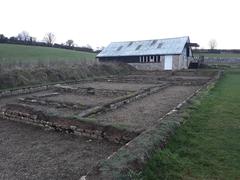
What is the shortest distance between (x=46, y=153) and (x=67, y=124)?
6.20 ft

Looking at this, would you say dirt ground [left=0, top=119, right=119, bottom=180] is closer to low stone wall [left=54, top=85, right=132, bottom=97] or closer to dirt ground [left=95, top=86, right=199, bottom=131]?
dirt ground [left=95, top=86, right=199, bottom=131]

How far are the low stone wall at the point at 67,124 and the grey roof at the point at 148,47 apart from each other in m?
28.0

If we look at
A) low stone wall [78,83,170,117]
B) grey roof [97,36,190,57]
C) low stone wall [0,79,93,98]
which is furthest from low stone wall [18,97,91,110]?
grey roof [97,36,190,57]

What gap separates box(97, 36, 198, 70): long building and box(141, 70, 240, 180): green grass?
26545mm

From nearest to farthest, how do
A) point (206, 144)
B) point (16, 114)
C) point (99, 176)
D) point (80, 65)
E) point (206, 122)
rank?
point (99, 176) < point (206, 144) < point (206, 122) < point (16, 114) < point (80, 65)

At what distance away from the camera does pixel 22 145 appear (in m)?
7.79

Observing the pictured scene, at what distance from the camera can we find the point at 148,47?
39875 millimetres

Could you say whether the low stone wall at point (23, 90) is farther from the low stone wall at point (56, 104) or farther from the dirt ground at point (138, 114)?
the dirt ground at point (138, 114)

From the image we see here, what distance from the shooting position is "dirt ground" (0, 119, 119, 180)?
5.82 meters

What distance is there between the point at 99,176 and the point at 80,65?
26454 millimetres

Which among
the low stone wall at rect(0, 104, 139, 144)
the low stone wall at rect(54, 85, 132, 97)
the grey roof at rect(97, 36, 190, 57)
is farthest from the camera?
the grey roof at rect(97, 36, 190, 57)

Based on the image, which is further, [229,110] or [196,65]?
[196,65]

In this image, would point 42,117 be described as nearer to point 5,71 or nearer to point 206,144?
point 206,144

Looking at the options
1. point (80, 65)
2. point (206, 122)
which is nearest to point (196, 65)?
point (80, 65)
